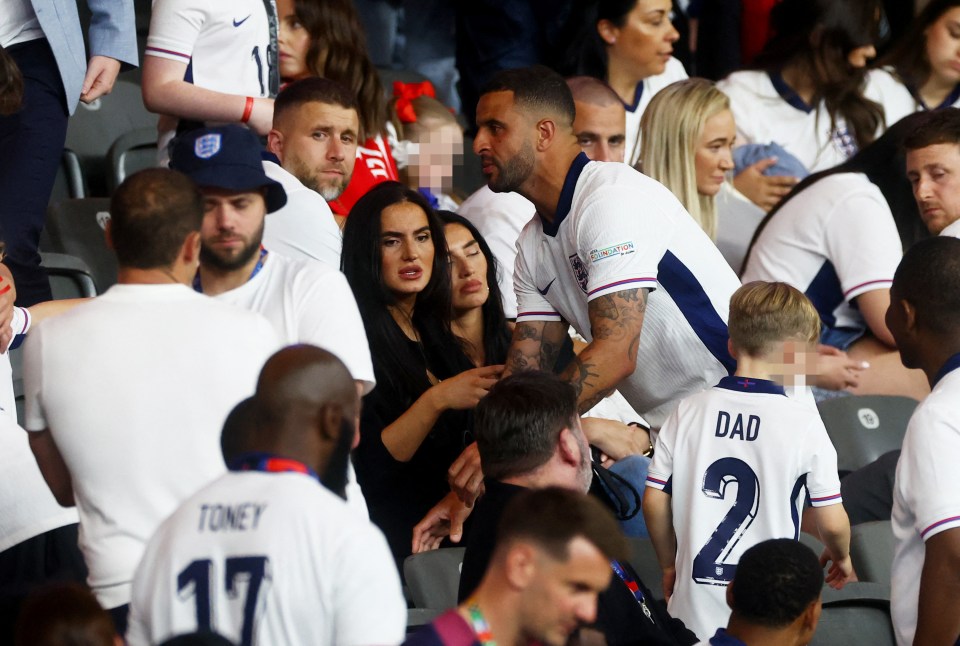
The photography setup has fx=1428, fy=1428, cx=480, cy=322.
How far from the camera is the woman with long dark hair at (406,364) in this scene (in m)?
4.21

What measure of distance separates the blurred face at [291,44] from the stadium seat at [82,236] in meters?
0.91

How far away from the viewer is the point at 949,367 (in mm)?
3469

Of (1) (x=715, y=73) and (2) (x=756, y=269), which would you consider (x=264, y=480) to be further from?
(1) (x=715, y=73)

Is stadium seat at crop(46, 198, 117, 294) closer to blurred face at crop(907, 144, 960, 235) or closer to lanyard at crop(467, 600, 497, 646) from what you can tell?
blurred face at crop(907, 144, 960, 235)

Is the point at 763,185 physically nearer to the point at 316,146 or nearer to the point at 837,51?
the point at 837,51

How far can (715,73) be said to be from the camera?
319 inches

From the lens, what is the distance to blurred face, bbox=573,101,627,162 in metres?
5.55

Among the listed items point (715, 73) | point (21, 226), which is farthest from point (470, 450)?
point (715, 73)

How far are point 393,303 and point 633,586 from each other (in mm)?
1562

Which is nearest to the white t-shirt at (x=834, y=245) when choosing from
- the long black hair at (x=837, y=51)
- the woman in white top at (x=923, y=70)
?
the long black hair at (x=837, y=51)

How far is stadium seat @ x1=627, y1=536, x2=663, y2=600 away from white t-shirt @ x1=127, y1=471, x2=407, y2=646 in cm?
190

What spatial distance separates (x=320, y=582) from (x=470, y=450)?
1.66 metres

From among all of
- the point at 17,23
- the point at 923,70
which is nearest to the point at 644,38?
the point at 923,70

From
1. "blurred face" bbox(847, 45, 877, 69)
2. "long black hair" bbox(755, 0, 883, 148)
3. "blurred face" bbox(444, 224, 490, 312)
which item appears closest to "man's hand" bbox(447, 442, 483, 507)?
"blurred face" bbox(444, 224, 490, 312)
